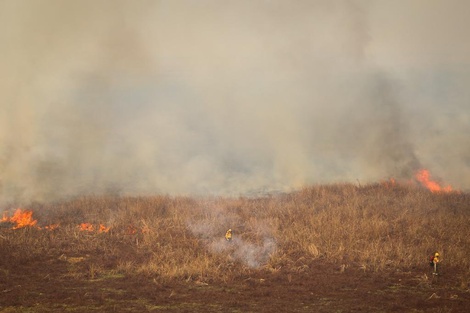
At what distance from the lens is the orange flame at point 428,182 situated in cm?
2152

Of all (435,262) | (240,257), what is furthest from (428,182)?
(240,257)

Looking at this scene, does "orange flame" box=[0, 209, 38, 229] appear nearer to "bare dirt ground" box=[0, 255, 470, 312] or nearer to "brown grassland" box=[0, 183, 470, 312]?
"brown grassland" box=[0, 183, 470, 312]

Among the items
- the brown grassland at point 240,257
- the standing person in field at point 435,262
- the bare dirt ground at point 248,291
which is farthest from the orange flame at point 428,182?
the bare dirt ground at point 248,291

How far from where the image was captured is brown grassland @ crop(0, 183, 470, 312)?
8.95m

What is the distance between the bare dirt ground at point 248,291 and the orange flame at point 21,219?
380 cm

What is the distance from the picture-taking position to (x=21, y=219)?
15.4 m

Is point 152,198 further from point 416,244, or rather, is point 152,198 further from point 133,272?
point 416,244

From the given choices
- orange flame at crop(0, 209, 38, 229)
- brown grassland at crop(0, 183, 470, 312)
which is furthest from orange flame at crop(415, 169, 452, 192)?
orange flame at crop(0, 209, 38, 229)

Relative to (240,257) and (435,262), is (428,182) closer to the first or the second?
(435,262)

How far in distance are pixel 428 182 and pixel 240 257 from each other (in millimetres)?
15158

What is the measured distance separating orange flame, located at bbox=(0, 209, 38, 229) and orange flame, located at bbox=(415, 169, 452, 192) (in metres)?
17.3

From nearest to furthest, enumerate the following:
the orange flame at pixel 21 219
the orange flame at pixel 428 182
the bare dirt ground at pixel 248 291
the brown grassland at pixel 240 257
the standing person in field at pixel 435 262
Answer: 1. the bare dirt ground at pixel 248 291
2. the brown grassland at pixel 240 257
3. the standing person in field at pixel 435 262
4. the orange flame at pixel 21 219
5. the orange flame at pixel 428 182

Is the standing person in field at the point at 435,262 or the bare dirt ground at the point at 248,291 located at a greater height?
the standing person in field at the point at 435,262

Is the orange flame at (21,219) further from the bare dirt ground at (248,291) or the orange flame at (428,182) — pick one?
the orange flame at (428,182)
